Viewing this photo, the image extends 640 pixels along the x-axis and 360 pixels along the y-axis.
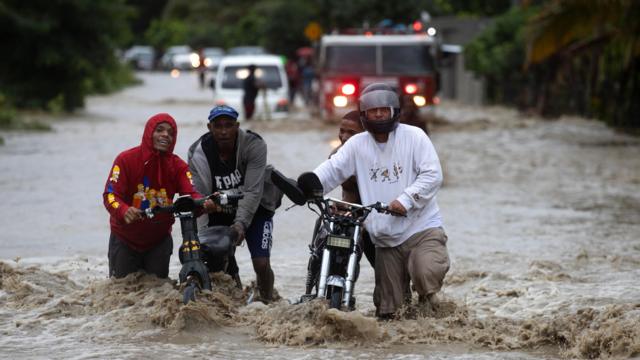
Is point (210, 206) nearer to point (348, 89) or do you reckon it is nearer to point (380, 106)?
point (380, 106)

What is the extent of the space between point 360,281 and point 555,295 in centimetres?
182

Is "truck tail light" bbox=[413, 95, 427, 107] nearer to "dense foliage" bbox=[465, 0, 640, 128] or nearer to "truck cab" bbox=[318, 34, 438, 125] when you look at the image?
"truck cab" bbox=[318, 34, 438, 125]

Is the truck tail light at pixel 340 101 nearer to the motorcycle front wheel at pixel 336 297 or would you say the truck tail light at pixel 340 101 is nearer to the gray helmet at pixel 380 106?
the gray helmet at pixel 380 106

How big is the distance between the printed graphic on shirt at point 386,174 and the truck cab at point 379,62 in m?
18.0

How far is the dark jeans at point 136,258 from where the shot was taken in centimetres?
859

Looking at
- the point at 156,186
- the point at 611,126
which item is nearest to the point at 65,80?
the point at 611,126

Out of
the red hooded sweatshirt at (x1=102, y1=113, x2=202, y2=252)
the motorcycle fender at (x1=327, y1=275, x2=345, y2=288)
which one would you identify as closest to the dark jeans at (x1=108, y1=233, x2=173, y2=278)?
the red hooded sweatshirt at (x1=102, y1=113, x2=202, y2=252)

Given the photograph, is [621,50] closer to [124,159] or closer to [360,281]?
[360,281]

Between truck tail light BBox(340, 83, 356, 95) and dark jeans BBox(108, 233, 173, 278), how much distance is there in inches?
679

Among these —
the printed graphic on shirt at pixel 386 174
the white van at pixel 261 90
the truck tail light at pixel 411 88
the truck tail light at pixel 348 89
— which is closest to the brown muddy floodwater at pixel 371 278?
the printed graphic on shirt at pixel 386 174

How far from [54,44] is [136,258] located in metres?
26.9

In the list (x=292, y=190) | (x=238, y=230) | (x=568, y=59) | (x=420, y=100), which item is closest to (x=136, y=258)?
(x=238, y=230)

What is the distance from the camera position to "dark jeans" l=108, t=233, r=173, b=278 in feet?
28.2

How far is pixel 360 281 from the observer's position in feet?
36.9
